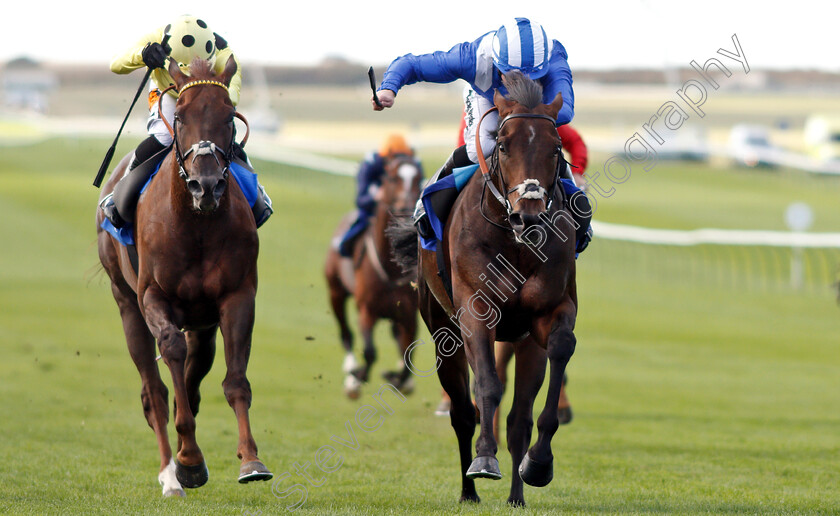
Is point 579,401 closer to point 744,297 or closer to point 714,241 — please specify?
point 744,297

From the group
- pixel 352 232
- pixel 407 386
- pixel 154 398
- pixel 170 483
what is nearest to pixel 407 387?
pixel 407 386

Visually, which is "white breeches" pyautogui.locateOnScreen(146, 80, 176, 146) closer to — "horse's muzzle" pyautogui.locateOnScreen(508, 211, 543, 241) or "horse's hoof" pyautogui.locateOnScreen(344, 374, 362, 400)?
"horse's muzzle" pyautogui.locateOnScreen(508, 211, 543, 241)

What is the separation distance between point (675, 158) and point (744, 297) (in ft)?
92.9

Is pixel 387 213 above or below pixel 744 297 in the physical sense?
above

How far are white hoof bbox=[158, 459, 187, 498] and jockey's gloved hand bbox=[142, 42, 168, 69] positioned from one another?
238 centimetres

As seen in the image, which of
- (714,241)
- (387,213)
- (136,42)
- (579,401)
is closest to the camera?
(136,42)

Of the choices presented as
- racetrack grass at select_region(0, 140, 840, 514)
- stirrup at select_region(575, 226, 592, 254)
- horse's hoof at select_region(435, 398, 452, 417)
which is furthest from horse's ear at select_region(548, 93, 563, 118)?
horse's hoof at select_region(435, 398, 452, 417)

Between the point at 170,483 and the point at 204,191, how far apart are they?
2.00 meters

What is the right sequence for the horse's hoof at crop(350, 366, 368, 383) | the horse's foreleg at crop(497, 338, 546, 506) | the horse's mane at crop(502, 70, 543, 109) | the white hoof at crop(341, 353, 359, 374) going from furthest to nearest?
1. the white hoof at crop(341, 353, 359, 374)
2. the horse's hoof at crop(350, 366, 368, 383)
3. the horse's foreleg at crop(497, 338, 546, 506)
4. the horse's mane at crop(502, 70, 543, 109)

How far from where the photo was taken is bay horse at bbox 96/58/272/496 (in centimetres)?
615

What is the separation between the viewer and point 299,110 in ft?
176

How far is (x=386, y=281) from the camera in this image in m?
12.2

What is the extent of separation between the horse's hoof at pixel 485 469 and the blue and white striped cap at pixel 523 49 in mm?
2058

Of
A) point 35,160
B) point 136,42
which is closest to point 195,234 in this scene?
point 136,42
